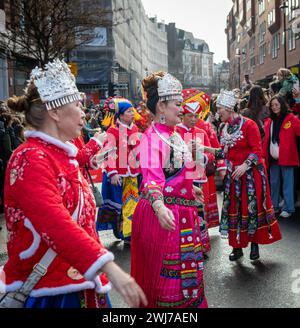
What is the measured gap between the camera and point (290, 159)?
29.1 feet

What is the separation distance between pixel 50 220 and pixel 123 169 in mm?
5194

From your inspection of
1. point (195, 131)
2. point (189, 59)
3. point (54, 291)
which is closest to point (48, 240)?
point (54, 291)

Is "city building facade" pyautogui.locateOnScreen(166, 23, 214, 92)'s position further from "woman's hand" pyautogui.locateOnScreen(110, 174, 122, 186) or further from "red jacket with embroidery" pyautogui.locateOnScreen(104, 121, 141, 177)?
"woman's hand" pyautogui.locateOnScreen(110, 174, 122, 186)

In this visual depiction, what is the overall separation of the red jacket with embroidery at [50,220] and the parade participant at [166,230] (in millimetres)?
907

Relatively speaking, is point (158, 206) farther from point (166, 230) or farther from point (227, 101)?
point (227, 101)

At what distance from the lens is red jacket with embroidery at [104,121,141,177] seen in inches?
288

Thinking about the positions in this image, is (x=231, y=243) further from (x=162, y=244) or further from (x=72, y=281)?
(x=72, y=281)

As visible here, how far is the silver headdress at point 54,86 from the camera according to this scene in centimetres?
→ 256

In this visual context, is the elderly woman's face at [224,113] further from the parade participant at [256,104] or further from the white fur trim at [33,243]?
the white fur trim at [33,243]

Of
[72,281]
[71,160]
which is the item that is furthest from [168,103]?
[72,281]

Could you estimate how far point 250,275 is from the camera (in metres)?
5.69

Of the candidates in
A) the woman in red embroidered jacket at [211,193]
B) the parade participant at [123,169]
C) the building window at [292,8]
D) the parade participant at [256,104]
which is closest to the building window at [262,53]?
the building window at [292,8]

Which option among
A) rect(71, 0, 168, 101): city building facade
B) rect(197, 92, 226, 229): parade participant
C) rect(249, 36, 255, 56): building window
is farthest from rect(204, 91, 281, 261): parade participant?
rect(249, 36, 255, 56): building window

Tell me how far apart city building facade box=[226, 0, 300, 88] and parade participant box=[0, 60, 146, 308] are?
2738cm
